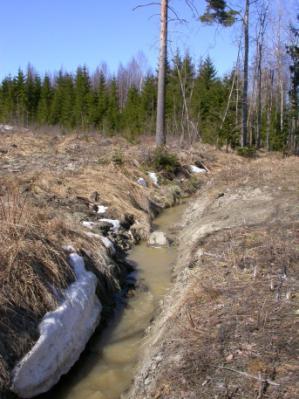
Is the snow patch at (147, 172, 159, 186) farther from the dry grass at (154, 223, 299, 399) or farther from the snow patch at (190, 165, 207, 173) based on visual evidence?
the dry grass at (154, 223, 299, 399)

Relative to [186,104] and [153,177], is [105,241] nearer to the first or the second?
[153,177]

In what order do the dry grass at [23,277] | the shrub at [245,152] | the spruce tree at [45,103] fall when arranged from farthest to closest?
1. the spruce tree at [45,103]
2. the shrub at [245,152]
3. the dry grass at [23,277]

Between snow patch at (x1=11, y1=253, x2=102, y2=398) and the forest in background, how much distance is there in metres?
15.0

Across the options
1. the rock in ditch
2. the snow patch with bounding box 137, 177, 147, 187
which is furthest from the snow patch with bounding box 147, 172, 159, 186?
the rock in ditch

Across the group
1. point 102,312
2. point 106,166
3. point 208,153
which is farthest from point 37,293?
point 208,153

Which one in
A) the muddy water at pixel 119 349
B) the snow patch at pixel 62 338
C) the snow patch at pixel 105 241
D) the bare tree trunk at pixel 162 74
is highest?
the bare tree trunk at pixel 162 74

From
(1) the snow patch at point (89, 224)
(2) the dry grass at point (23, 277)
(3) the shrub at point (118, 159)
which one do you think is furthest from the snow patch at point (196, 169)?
(2) the dry grass at point (23, 277)

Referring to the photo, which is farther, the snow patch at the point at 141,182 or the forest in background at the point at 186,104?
the forest in background at the point at 186,104

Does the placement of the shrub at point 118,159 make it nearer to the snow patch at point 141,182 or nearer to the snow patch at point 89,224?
the snow patch at point 141,182

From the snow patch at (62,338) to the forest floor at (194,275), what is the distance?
96 mm

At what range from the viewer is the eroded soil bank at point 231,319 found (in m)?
3.22

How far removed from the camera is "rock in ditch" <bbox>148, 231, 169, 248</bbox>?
312 inches

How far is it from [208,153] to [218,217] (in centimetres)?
1018

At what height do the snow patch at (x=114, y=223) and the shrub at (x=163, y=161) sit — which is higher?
the shrub at (x=163, y=161)
